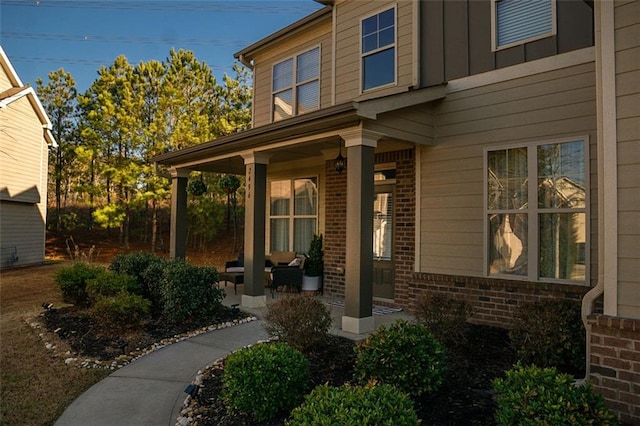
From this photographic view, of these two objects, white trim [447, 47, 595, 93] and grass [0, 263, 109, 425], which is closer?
grass [0, 263, 109, 425]

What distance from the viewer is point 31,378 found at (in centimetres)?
466

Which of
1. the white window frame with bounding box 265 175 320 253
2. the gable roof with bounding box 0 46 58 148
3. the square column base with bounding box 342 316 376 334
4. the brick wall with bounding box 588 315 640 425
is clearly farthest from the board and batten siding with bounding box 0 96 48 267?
the brick wall with bounding box 588 315 640 425

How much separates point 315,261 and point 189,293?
3.12 metres

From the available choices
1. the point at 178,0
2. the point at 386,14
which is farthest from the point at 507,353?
the point at 178,0

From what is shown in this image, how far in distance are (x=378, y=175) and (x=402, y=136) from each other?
187cm

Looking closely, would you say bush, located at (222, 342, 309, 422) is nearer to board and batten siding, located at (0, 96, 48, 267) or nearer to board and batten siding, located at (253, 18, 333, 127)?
board and batten siding, located at (253, 18, 333, 127)

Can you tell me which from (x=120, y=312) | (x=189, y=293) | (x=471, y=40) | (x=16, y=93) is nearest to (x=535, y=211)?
(x=471, y=40)

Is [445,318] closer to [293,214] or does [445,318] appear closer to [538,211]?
Answer: [538,211]

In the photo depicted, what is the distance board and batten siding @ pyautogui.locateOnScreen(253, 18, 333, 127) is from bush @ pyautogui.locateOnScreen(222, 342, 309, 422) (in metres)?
6.36

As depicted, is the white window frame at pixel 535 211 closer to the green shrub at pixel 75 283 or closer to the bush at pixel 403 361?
the bush at pixel 403 361

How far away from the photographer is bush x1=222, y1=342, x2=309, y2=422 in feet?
10.8

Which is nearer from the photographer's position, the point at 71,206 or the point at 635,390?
the point at 635,390

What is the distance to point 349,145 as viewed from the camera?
593 centimetres

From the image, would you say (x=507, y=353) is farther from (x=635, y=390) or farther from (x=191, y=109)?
(x=191, y=109)
